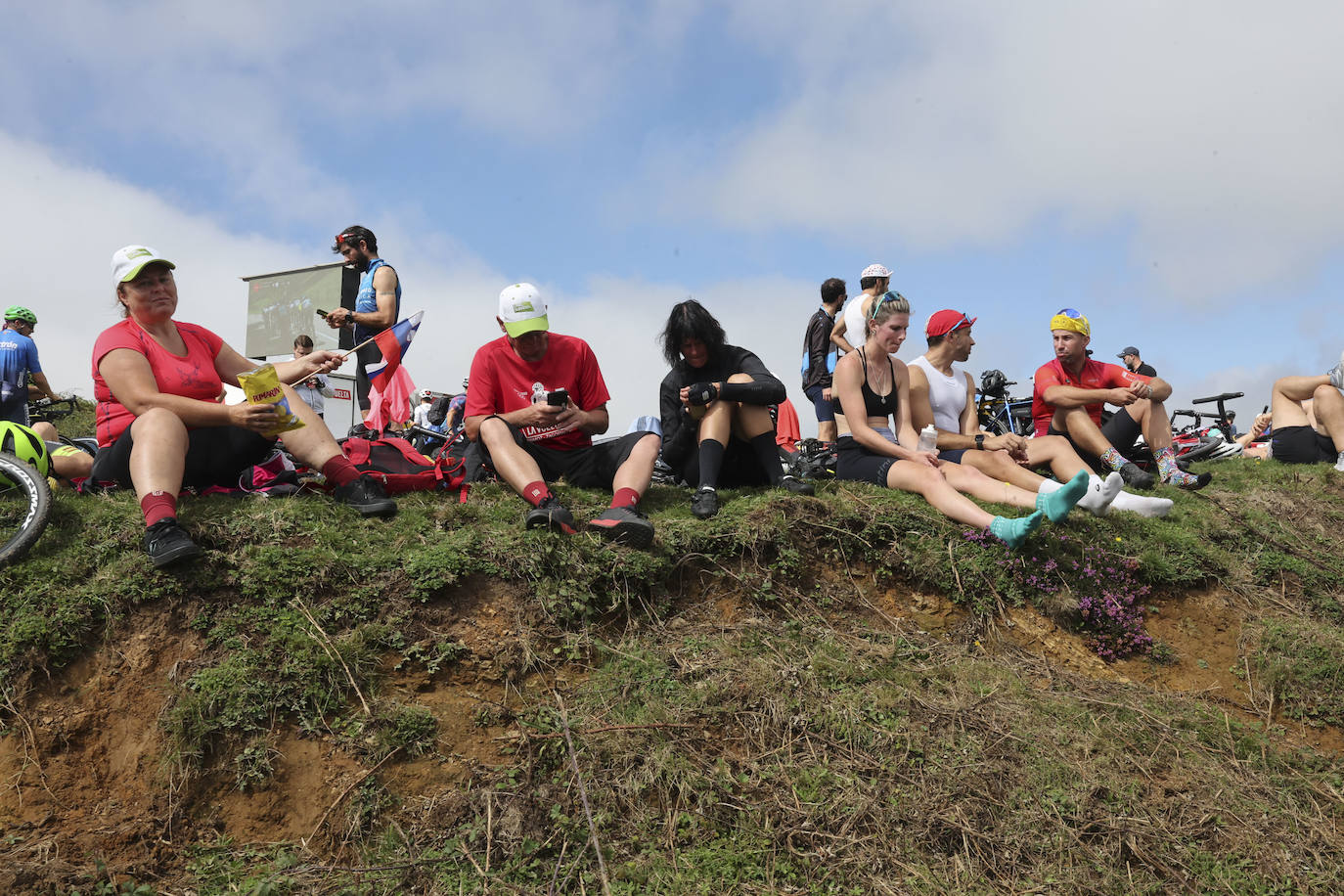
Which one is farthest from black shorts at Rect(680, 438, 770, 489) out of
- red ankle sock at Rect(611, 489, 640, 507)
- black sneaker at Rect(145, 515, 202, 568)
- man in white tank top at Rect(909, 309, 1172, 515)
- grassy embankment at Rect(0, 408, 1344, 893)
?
black sneaker at Rect(145, 515, 202, 568)

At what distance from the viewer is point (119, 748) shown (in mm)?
3619

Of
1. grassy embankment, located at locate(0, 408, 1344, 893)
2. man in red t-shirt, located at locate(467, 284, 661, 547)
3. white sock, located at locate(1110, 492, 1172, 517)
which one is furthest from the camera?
white sock, located at locate(1110, 492, 1172, 517)

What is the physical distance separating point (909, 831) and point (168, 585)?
3422mm

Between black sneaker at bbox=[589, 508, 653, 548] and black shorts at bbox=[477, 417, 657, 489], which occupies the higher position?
black shorts at bbox=[477, 417, 657, 489]

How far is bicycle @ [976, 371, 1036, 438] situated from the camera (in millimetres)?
10703

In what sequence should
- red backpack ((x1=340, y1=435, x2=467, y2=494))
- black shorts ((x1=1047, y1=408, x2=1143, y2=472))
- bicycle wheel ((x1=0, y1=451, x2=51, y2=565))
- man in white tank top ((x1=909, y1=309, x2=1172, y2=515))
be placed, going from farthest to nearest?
black shorts ((x1=1047, y1=408, x2=1143, y2=472)) → man in white tank top ((x1=909, y1=309, x2=1172, y2=515)) → red backpack ((x1=340, y1=435, x2=467, y2=494)) → bicycle wheel ((x1=0, y1=451, x2=51, y2=565))

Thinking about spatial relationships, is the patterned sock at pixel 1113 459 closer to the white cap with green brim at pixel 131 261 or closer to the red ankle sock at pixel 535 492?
the red ankle sock at pixel 535 492

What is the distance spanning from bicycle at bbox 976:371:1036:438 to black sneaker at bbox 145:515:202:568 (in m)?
8.88

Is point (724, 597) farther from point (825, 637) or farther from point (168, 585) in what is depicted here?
point (168, 585)

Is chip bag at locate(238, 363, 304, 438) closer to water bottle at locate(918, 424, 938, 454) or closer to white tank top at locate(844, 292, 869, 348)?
water bottle at locate(918, 424, 938, 454)

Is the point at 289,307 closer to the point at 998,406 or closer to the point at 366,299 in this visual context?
the point at 366,299

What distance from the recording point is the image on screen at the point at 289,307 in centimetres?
1213

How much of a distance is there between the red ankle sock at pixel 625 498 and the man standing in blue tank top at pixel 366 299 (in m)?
2.50

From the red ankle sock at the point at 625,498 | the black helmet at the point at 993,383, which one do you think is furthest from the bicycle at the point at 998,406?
the red ankle sock at the point at 625,498
